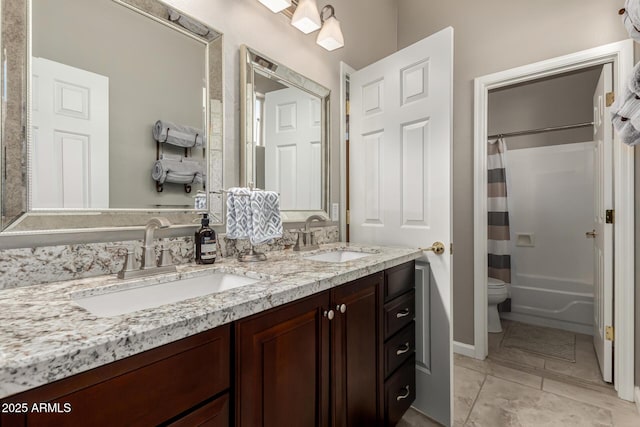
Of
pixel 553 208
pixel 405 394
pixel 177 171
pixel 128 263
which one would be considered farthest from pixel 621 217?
pixel 128 263

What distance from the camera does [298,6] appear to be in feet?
5.22

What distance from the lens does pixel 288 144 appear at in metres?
1.70

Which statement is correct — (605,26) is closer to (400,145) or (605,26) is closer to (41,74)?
(400,145)

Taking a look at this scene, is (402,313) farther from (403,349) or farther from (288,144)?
(288,144)

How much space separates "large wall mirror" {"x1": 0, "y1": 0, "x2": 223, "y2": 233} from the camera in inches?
33.7

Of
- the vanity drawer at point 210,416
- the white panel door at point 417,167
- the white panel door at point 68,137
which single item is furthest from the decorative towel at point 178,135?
the white panel door at point 417,167

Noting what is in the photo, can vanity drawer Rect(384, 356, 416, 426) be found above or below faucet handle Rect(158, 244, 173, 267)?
below

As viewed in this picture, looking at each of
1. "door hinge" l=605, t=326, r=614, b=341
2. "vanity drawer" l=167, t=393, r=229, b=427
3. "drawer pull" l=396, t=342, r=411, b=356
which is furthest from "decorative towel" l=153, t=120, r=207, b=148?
Answer: "door hinge" l=605, t=326, r=614, b=341

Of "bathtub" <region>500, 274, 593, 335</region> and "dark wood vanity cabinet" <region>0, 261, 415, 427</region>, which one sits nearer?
"dark wood vanity cabinet" <region>0, 261, 415, 427</region>

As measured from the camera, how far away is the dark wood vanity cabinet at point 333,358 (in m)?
0.78

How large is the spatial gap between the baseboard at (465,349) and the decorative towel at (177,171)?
7.22 feet

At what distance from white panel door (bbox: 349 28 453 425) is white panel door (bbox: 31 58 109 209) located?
4.52 feet

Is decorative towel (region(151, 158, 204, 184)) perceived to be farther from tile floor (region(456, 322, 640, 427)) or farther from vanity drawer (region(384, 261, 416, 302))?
tile floor (region(456, 322, 640, 427))

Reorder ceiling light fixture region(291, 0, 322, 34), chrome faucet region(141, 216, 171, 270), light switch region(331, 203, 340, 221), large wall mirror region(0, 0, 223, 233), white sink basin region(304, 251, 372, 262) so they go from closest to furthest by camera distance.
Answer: large wall mirror region(0, 0, 223, 233) → chrome faucet region(141, 216, 171, 270) → ceiling light fixture region(291, 0, 322, 34) → white sink basin region(304, 251, 372, 262) → light switch region(331, 203, 340, 221)
